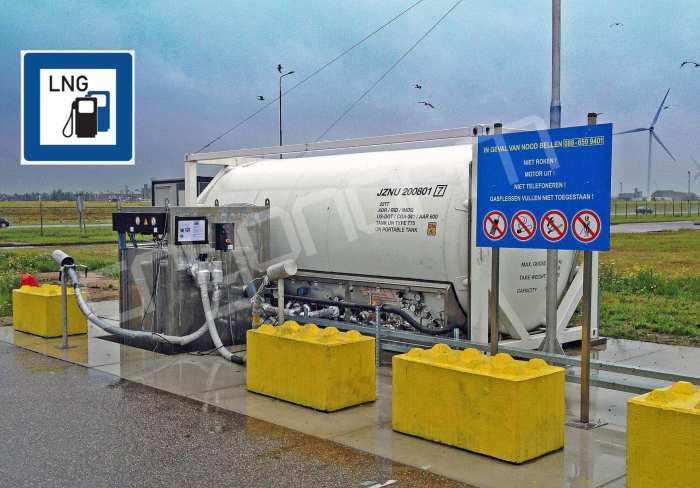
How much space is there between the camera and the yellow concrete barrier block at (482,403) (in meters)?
5.79

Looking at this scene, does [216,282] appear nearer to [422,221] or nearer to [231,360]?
[231,360]

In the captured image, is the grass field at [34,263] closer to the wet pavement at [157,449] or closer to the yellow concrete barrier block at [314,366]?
the wet pavement at [157,449]

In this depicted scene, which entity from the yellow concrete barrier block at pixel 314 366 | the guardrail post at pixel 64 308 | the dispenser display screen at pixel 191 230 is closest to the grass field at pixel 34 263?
the guardrail post at pixel 64 308

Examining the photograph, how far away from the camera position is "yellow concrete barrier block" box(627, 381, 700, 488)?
4.82 m

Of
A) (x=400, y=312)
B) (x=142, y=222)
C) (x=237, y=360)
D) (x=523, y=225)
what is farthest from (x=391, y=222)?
(x=142, y=222)

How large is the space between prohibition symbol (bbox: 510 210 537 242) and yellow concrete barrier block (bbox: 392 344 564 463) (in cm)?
126

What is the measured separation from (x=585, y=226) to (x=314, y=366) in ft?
9.23

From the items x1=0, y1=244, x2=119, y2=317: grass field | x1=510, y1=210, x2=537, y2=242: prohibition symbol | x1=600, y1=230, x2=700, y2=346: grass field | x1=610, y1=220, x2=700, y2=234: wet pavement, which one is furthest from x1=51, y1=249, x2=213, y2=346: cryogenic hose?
x1=610, y1=220, x2=700, y2=234: wet pavement

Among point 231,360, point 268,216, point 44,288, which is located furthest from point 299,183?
point 44,288

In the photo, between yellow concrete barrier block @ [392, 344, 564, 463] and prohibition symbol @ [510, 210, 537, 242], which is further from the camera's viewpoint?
prohibition symbol @ [510, 210, 537, 242]

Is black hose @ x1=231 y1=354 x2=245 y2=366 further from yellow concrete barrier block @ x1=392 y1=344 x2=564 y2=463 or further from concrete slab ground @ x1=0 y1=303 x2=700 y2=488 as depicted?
yellow concrete barrier block @ x1=392 y1=344 x2=564 y2=463

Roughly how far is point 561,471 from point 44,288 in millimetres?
9367

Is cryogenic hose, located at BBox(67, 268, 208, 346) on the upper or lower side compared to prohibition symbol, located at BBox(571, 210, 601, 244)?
lower

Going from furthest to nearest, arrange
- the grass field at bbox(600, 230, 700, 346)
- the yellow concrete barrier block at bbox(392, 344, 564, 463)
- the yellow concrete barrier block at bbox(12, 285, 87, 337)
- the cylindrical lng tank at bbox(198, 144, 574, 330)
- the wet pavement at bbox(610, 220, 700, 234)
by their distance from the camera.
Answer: the wet pavement at bbox(610, 220, 700, 234) < the grass field at bbox(600, 230, 700, 346) < the yellow concrete barrier block at bbox(12, 285, 87, 337) < the cylindrical lng tank at bbox(198, 144, 574, 330) < the yellow concrete barrier block at bbox(392, 344, 564, 463)
